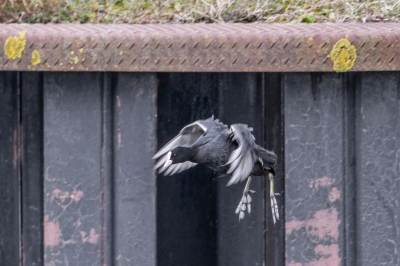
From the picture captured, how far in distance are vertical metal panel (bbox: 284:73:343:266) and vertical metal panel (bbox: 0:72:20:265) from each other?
1.29m

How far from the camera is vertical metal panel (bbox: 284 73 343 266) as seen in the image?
6.32 ft

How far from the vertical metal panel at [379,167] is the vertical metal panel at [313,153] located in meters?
A: 0.11

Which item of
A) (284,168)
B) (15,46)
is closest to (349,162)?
(284,168)

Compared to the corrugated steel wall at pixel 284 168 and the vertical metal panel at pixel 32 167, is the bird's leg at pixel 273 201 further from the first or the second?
the vertical metal panel at pixel 32 167

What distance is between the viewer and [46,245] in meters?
1.97

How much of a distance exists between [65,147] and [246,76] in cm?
93

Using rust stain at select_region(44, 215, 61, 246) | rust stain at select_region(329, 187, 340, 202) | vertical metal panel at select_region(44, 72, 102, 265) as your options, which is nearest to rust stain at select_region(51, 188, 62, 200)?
vertical metal panel at select_region(44, 72, 102, 265)

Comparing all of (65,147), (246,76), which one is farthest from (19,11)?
(246,76)

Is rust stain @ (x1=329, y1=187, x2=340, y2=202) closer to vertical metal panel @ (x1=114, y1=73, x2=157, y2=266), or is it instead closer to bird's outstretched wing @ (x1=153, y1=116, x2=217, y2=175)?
bird's outstretched wing @ (x1=153, y1=116, x2=217, y2=175)

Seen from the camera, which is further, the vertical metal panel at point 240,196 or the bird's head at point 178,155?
the vertical metal panel at point 240,196

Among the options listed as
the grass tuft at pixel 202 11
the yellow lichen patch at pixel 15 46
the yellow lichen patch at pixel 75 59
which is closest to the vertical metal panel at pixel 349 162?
the grass tuft at pixel 202 11

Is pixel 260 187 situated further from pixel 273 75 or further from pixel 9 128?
pixel 9 128

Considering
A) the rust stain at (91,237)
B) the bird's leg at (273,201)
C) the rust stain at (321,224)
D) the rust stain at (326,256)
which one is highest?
the bird's leg at (273,201)

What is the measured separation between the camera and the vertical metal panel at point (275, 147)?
2.09 meters
